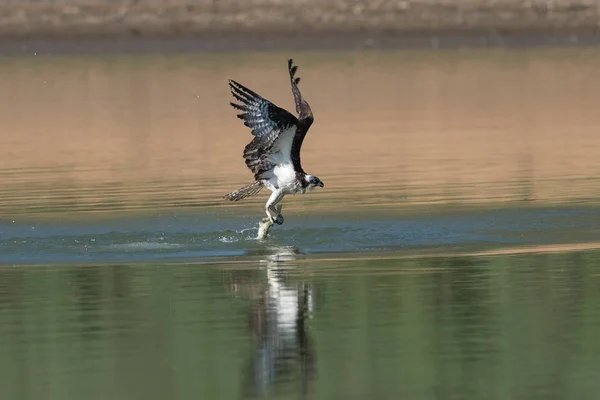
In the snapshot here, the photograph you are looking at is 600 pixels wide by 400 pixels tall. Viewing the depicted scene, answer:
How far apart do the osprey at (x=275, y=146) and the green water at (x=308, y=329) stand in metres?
1.89

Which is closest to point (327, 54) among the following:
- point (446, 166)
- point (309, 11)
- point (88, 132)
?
point (309, 11)

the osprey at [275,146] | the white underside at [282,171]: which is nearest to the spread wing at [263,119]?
the osprey at [275,146]

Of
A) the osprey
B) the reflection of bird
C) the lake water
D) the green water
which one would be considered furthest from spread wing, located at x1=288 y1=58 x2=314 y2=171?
the green water

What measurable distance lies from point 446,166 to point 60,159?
305 inches

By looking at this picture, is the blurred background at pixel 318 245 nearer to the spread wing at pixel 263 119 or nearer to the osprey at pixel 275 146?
the osprey at pixel 275 146

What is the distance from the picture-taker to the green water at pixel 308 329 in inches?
571

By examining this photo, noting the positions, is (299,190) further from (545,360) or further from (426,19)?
Answer: (426,19)

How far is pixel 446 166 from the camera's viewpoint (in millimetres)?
30766

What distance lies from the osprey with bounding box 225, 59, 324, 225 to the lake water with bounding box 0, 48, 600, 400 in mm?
641

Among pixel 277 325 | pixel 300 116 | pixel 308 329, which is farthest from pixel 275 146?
pixel 308 329

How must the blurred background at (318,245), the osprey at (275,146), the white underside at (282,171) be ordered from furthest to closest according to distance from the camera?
the white underside at (282,171), the osprey at (275,146), the blurred background at (318,245)

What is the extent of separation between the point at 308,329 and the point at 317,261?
437 cm

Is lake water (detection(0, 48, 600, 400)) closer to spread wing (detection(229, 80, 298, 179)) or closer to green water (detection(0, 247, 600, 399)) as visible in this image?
green water (detection(0, 247, 600, 399))

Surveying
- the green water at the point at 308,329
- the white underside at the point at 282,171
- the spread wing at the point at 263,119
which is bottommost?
the green water at the point at 308,329
